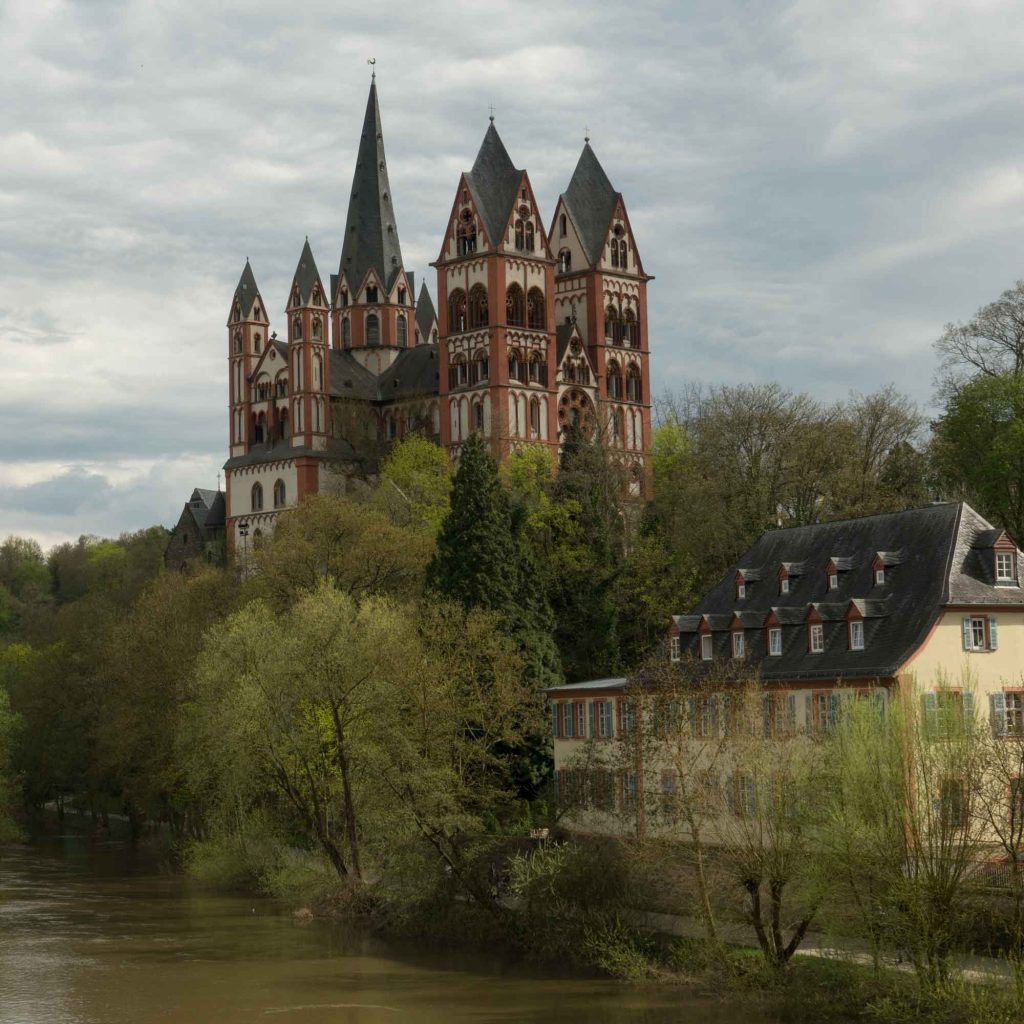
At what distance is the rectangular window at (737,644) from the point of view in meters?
54.1

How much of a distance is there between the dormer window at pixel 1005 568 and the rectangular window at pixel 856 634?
382 centimetres

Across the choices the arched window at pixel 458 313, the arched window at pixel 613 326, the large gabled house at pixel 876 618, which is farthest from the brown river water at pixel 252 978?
the arched window at pixel 613 326

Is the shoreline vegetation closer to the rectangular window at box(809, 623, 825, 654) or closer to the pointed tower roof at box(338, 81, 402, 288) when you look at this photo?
the rectangular window at box(809, 623, 825, 654)

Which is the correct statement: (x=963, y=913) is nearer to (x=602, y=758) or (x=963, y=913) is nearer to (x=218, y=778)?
(x=602, y=758)

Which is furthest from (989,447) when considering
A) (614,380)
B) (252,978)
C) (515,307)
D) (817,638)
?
(614,380)

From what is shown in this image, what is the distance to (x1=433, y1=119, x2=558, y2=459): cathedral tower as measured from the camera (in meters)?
111

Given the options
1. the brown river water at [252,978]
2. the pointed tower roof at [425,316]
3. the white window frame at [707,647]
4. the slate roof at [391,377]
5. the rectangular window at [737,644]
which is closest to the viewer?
the brown river water at [252,978]

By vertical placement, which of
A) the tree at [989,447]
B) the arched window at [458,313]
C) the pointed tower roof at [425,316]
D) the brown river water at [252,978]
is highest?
the pointed tower roof at [425,316]

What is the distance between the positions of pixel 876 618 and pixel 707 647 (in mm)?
6931

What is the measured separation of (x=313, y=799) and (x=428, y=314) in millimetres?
85668

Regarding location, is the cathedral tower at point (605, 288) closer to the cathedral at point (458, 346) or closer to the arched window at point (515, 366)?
the cathedral at point (458, 346)

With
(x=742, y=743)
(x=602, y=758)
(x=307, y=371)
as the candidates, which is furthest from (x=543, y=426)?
(x=742, y=743)

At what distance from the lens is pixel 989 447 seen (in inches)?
2908

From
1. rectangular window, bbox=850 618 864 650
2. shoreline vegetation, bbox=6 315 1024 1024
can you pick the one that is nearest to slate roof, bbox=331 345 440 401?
shoreline vegetation, bbox=6 315 1024 1024
